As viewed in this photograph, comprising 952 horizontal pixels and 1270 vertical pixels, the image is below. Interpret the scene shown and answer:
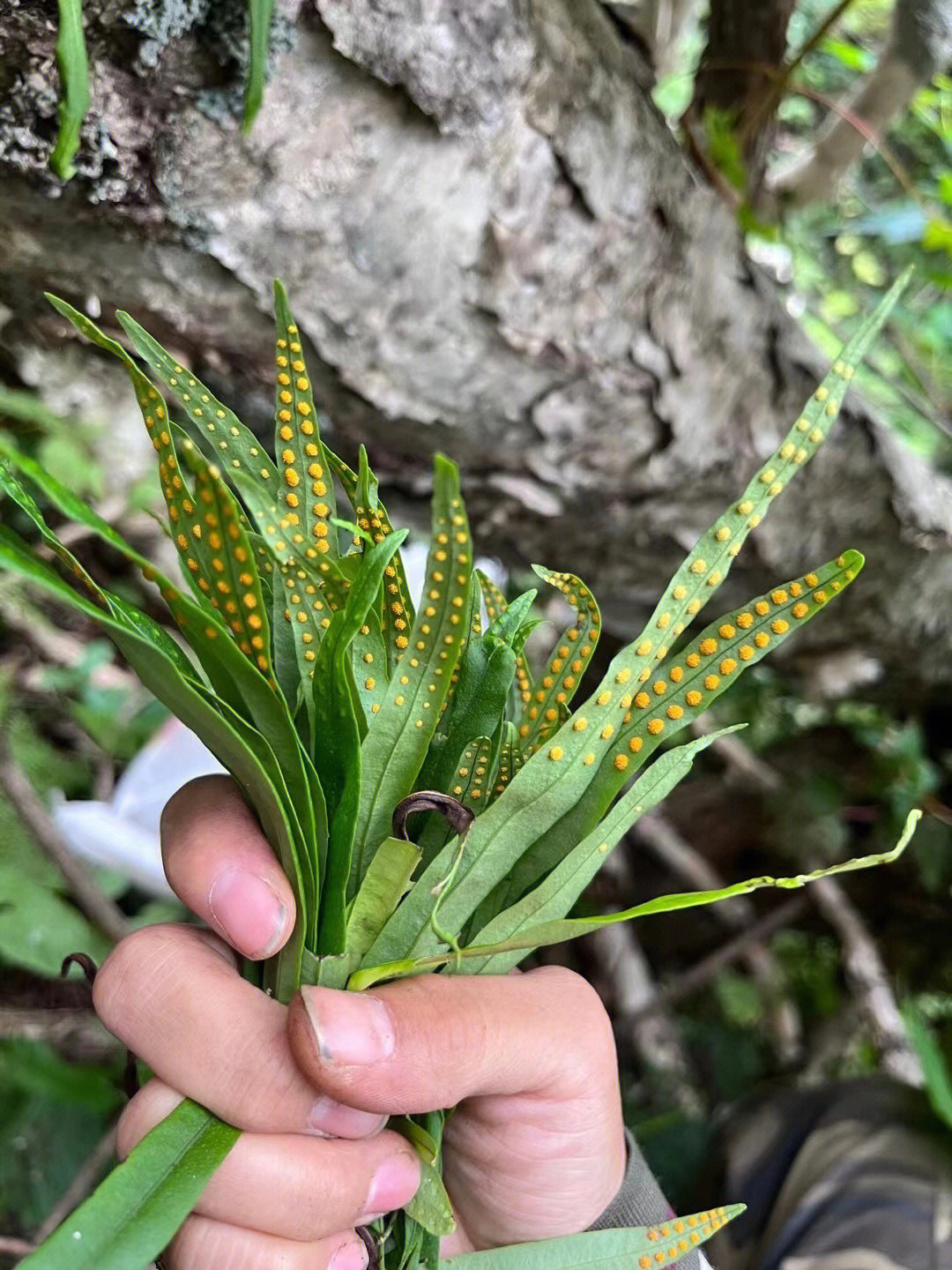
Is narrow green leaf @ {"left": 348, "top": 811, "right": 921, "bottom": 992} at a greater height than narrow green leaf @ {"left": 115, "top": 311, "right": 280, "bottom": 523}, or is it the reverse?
narrow green leaf @ {"left": 115, "top": 311, "right": 280, "bottom": 523}

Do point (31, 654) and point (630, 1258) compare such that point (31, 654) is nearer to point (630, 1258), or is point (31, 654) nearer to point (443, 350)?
point (443, 350)

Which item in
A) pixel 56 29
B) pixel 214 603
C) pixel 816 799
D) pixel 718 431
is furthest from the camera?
pixel 816 799

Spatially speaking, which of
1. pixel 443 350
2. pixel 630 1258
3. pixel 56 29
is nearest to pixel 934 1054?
pixel 630 1258

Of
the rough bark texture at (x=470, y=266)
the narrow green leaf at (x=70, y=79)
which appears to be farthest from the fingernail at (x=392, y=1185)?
the rough bark texture at (x=470, y=266)

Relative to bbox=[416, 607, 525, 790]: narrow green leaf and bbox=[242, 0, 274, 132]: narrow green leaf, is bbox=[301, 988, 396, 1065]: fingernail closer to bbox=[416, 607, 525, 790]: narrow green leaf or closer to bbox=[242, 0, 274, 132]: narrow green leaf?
bbox=[416, 607, 525, 790]: narrow green leaf

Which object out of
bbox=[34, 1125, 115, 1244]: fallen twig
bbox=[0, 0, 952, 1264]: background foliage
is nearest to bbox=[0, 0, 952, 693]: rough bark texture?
bbox=[0, 0, 952, 1264]: background foliage

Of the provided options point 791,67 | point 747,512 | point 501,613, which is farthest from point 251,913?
point 791,67
